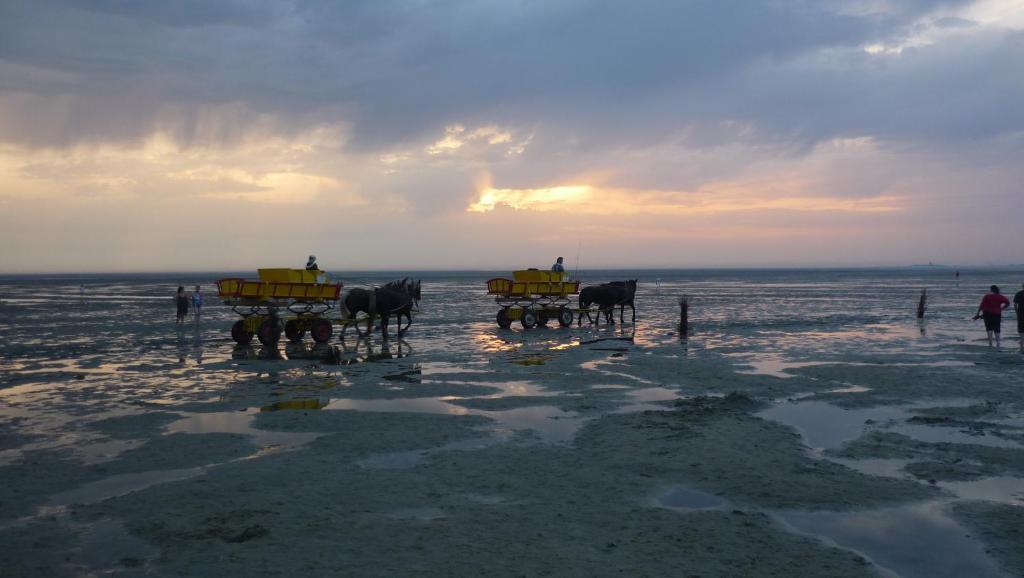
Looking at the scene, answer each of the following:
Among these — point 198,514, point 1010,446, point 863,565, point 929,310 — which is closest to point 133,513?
point 198,514

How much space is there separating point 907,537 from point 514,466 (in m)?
4.07

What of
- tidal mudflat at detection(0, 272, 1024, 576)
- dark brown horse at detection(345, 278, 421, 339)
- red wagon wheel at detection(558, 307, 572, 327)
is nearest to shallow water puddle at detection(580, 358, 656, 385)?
tidal mudflat at detection(0, 272, 1024, 576)

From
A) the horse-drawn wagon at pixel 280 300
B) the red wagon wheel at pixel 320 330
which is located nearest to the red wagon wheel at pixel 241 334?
the horse-drawn wagon at pixel 280 300

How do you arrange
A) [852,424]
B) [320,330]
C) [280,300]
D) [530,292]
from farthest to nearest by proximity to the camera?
[530,292], [320,330], [280,300], [852,424]

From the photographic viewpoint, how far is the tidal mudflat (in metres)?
5.86

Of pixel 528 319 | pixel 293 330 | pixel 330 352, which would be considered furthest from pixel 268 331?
pixel 528 319

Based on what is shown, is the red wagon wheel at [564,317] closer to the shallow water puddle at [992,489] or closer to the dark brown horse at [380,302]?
the dark brown horse at [380,302]

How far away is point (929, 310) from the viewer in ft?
123

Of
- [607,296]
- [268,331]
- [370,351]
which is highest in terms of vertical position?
[607,296]

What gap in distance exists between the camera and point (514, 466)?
845cm

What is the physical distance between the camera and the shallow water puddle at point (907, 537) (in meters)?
5.64

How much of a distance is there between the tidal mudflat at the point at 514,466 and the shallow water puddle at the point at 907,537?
3 cm

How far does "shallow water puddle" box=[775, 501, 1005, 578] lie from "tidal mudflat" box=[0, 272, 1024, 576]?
0.09ft

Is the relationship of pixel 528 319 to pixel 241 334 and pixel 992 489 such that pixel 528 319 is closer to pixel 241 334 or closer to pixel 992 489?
pixel 241 334
